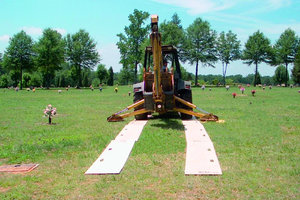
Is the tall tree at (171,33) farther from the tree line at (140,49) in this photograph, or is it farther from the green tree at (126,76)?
the green tree at (126,76)

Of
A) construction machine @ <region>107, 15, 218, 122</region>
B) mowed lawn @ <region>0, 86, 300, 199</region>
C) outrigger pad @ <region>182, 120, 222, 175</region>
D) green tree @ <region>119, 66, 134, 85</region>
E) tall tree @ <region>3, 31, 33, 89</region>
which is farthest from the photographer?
green tree @ <region>119, 66, 134, 85</region>

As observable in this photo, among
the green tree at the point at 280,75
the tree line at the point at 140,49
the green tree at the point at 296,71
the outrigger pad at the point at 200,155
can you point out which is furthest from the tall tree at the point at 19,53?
the green tree at the point at 280,75

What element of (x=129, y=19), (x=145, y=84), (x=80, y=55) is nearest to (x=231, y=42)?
(x=129, y=19)

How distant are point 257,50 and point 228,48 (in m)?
6.34

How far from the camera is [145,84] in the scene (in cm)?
1048

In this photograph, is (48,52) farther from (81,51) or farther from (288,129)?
(288,129)

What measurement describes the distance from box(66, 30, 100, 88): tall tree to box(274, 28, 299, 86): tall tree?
135 feet

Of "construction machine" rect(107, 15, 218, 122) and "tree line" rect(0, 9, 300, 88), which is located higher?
"tree line" rect(0, 9, 300, 88)

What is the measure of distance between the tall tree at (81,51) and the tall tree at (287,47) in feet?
135

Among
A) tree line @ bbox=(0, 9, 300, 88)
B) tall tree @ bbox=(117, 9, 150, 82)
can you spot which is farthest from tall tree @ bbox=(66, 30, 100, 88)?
tall tree @ bbox=(117, 9, 150, 82)

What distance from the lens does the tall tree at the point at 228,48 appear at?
224ft

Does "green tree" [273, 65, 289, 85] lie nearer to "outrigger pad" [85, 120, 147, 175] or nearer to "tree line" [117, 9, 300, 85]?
"tree line" [117, 9, 300, 85]

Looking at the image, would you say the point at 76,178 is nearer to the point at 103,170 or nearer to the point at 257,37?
the point at 103,170

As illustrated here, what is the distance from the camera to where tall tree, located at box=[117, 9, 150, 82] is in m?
60.6
